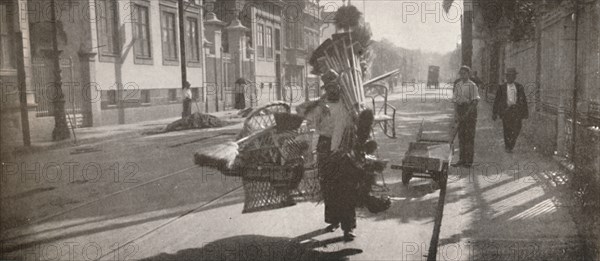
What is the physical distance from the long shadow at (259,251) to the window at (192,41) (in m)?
22.3

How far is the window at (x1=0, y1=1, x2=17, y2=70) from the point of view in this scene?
1362 centimetres

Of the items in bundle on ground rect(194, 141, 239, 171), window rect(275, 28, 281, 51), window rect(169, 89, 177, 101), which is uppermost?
window rect(275, 28, 281, 51)

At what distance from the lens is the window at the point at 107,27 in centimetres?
1947

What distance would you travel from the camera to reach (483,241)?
5141 millimetres

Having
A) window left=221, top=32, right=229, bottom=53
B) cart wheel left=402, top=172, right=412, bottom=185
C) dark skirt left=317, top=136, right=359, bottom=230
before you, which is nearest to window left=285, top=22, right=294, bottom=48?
window left=221, top=32, right=229, bottom=53

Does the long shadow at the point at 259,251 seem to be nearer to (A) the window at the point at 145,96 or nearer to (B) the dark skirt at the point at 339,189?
(B) the dark skirt at the point at 339,189

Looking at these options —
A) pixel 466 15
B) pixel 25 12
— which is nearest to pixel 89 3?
pixel 25 12

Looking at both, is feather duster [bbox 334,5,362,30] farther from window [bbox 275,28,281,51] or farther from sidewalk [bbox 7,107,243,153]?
window [bbox 275,28,281,51]

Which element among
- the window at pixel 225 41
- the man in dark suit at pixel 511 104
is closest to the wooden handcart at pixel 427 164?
the man in dark suit at pixel 511 104

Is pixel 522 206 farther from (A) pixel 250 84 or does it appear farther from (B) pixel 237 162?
(A) pixel 250 84

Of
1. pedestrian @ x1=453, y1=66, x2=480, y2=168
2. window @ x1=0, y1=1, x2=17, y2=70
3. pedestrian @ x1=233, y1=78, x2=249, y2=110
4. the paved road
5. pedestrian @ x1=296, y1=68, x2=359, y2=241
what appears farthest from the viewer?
pedestrian @ x1=233, y1=78, x2=249, y2=110

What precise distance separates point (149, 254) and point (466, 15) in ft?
24.9

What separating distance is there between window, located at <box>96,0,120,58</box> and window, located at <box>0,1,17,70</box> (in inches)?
207

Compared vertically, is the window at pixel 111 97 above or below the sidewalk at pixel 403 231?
above
